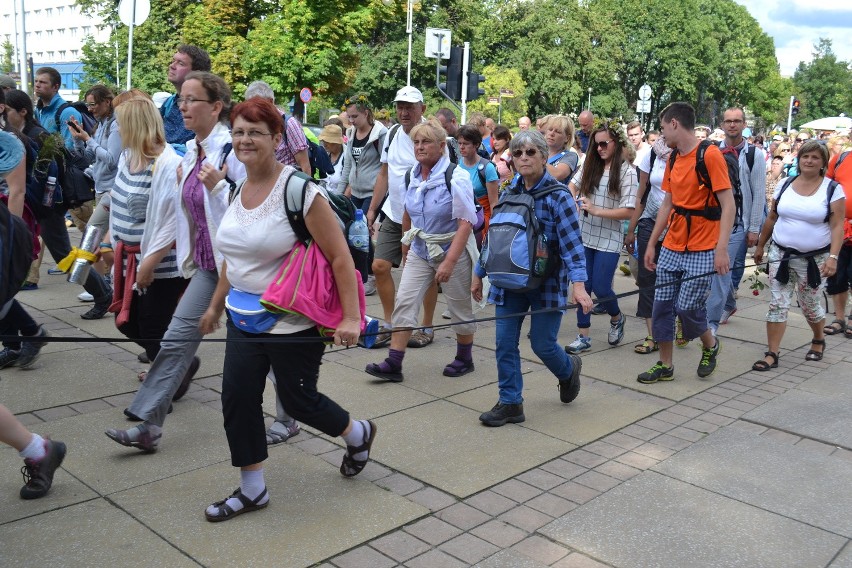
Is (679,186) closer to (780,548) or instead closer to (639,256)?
(639,256)

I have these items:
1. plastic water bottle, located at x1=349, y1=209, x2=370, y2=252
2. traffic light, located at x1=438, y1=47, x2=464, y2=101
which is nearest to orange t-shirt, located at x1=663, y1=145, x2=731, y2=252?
plastic water bottle, located at x1=349, y1=209, x2=370, y2=252

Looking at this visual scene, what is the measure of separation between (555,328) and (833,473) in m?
1.72

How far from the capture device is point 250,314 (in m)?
3.65

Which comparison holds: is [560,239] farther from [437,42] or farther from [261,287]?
[437,42]

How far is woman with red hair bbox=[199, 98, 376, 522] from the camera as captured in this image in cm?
358

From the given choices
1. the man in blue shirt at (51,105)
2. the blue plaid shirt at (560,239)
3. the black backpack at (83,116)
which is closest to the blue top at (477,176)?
the blue plaid shirt at (560,239)

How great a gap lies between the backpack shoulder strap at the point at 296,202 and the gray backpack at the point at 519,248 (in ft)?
5.61

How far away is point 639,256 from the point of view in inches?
298

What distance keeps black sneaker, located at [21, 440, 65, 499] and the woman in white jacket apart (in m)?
0.49

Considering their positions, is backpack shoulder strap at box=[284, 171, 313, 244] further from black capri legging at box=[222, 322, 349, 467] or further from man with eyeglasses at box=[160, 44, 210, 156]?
man with eyeglasses at box=[160, 44, 210, 156]

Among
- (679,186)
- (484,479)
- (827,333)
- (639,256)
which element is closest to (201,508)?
(484,479)

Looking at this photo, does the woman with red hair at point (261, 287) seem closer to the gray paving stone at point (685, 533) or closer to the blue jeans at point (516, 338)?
the gray paving stone at point (685, 533)

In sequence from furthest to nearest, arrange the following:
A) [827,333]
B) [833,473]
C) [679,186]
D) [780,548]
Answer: [827,333] → [679,186] → [833,473] → [780,548]

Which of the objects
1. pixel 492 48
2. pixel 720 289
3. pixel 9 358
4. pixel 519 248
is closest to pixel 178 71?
pixel 9 358
